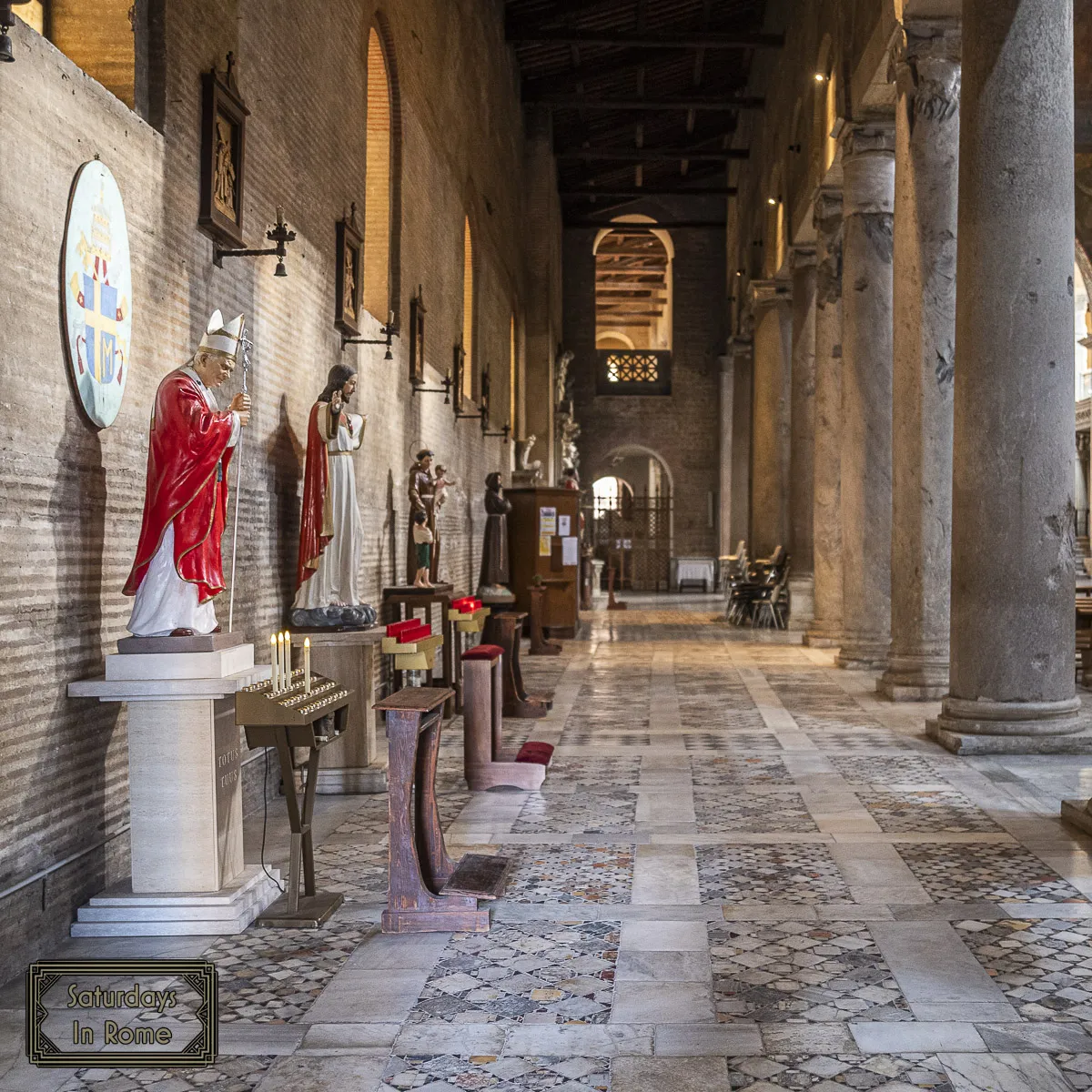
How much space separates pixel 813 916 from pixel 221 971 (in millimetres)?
2181

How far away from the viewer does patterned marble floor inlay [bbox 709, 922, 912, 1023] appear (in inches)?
151

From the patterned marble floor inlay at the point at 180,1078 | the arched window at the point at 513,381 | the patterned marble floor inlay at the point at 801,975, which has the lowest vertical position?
the patterned marble floor inlay at the point at 180,1078

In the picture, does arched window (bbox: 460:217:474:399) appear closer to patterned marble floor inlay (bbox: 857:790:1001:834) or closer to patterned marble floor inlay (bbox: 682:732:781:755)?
patterned marble floor inlay (bbox: 682:732:781:755)

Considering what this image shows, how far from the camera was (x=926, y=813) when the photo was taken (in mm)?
6590

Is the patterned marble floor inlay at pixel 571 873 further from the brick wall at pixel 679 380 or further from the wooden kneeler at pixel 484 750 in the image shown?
the brick wall at pixel 679 380

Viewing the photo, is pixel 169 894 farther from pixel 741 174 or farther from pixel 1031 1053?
pixel 741 174

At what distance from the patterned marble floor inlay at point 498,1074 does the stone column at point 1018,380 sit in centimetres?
551

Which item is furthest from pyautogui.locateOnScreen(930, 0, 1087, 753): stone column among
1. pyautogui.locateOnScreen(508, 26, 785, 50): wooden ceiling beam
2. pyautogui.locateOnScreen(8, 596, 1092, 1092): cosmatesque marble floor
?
pyautogui.locateOnScreen(508, 26, 785, 50): wooden ceiling beam

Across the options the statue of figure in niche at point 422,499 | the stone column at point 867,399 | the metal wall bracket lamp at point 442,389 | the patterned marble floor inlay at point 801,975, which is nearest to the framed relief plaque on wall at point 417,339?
the metal wall bracket lamp at point 442,389

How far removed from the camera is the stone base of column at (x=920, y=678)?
428 inches

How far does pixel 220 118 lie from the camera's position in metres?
6.70

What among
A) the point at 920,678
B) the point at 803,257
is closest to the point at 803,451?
the point at 803,257

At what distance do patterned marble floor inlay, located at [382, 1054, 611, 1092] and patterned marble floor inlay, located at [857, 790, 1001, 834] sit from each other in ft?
10.5

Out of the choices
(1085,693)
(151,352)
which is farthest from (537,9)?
(151,352)
